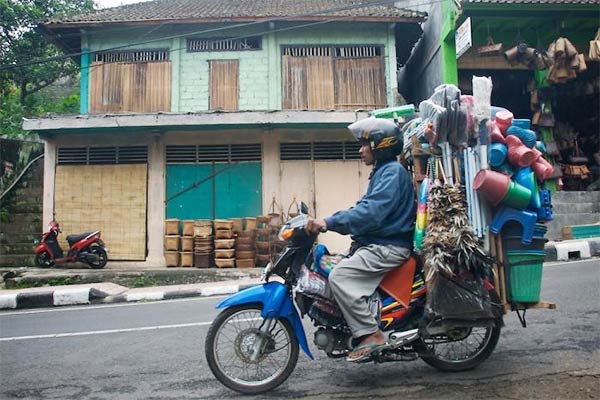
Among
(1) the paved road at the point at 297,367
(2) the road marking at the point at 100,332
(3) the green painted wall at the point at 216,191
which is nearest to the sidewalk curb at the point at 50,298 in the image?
(1) the paved road at the point at 297,367

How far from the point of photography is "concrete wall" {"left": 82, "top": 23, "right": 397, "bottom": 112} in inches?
479

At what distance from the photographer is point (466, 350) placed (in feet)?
11.7

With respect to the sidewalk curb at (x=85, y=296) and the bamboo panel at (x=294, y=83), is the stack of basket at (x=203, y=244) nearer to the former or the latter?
the sidewalk curb at (x=85, y=296)

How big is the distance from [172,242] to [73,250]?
91.4 inches

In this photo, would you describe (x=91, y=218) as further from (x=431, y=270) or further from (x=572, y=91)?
(x=572, y=91)

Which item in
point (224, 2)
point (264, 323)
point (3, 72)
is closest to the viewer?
point (264, 323)

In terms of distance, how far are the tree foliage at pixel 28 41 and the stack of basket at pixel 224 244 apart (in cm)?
957

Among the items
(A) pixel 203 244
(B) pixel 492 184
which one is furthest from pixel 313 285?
(A) pixel 203 244

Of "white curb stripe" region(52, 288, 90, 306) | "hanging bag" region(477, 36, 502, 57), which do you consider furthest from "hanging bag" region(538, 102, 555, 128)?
"white curb stripe" region(52, 288, 90, 306)

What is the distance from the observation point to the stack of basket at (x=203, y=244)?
10.6 metres

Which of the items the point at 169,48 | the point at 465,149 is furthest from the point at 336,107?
the point at 465,149

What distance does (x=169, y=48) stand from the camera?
1234 cm

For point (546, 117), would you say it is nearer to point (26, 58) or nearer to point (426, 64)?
point (426, 64)

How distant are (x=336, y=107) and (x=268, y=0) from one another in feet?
17.3
